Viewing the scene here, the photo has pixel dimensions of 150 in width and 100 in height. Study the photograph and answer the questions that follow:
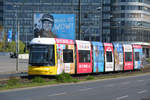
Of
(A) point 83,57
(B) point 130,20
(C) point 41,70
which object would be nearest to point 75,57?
(A) point 83,57

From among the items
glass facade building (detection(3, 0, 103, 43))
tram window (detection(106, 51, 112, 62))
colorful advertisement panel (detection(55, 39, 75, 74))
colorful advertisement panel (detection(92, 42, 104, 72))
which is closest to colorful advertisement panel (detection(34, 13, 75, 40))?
tram window (detection(106, 51, 112, 62))

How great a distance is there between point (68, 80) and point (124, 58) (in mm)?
13514

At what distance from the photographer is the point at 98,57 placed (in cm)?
2981

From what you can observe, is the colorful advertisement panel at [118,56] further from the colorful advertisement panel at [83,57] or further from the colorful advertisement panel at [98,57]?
the colorful advertisement panel at [83,57]

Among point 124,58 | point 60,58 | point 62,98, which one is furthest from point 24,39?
point 62,98

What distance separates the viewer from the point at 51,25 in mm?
49750

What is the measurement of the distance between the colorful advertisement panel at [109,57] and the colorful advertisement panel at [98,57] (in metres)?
0.80

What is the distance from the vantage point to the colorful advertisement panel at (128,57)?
34797mm

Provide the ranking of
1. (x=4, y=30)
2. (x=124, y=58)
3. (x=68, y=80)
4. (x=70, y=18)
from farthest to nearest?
(x=4, y=30) → (x=70, y=18) → (x=124, y=58) → (x=68, y=80)

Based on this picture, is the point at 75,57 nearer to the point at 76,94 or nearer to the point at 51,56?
the point at 51,56

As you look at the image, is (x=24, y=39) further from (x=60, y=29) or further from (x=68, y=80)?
(x=68, y=80)

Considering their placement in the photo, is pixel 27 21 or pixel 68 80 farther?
pixel 27 21

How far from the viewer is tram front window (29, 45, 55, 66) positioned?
23250mm

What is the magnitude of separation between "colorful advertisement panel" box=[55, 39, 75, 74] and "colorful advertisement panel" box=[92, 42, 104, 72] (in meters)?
3.57
